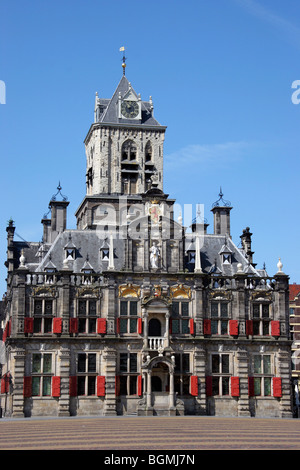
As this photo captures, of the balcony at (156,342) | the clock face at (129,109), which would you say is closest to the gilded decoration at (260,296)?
the balcony at (156,342)

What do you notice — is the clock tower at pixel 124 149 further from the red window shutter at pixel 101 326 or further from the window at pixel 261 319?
the window at pixel 261 319

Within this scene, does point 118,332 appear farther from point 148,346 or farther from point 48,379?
point 48,379

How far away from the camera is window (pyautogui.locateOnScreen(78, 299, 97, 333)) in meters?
65.5

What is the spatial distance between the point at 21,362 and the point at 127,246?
13.4 meters

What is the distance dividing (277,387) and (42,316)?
21.3 m

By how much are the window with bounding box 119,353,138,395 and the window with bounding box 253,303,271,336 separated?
11326 millimetres

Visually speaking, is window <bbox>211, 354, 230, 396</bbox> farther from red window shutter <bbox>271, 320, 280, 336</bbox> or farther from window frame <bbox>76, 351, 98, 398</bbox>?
window frame <bbox>76, 351, 98, 398</bbox>

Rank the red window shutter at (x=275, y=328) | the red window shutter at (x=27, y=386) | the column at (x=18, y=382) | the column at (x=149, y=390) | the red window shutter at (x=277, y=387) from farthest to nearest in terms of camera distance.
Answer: the red window shutter at (x=275, y=328) → the red window shutter at (x=277, y=387) → the red window shutter at (x=27, y=386) → the column at (x=18, y=382) → the column at (x=149, y=390)

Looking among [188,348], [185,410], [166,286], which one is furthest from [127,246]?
[185,410]

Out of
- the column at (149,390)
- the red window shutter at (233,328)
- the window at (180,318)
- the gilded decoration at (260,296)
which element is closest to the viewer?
the column at (149,390)

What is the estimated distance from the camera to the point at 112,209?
80.6m

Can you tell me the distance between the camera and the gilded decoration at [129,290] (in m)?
66.4

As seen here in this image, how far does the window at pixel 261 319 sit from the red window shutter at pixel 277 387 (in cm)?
410

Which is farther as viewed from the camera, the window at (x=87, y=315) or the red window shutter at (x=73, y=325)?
the window at (x=87, y=315)
